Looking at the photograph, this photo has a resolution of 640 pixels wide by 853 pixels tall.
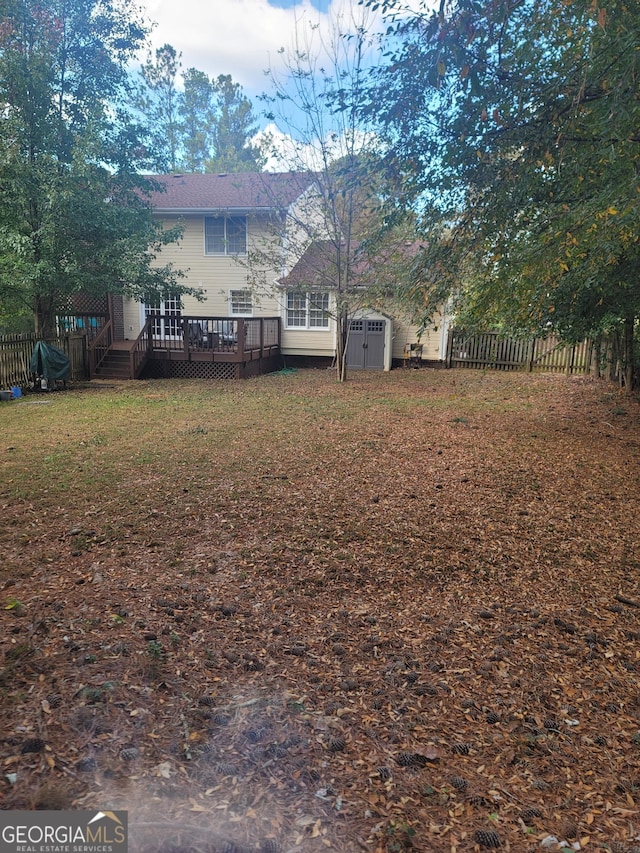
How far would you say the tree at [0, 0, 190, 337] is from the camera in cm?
1230

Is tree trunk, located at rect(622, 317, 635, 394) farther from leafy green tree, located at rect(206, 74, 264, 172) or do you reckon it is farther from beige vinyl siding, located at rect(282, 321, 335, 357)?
leafy green tree, located at rect(206, 74, 264, 172)

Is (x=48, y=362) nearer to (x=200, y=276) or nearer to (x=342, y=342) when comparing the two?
(x=200, y=276)

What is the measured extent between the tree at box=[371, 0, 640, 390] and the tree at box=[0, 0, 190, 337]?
10212 millimetres

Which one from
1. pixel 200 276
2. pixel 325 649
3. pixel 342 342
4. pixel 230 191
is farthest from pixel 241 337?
pixel 325 649

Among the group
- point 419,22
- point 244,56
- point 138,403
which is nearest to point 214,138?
point 244,56

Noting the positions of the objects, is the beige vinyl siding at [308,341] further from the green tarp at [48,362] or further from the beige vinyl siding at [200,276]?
the green tarp at [48,362]

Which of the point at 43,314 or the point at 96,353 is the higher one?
the point at 43,314

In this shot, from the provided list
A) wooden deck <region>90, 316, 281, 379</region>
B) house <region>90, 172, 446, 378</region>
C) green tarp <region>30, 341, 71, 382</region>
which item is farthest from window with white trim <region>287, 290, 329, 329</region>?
green tarp <region>30, 341, 71, 382</region>

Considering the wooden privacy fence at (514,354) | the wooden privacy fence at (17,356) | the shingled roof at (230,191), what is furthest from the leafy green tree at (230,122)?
the wooden privacy fence at (17,356)

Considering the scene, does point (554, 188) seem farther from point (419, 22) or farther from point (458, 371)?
point (458, 371)

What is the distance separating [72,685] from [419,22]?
17.1ft

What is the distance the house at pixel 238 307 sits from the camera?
16875mm

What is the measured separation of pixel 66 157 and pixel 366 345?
36.0ft

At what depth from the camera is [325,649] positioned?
300 cm
